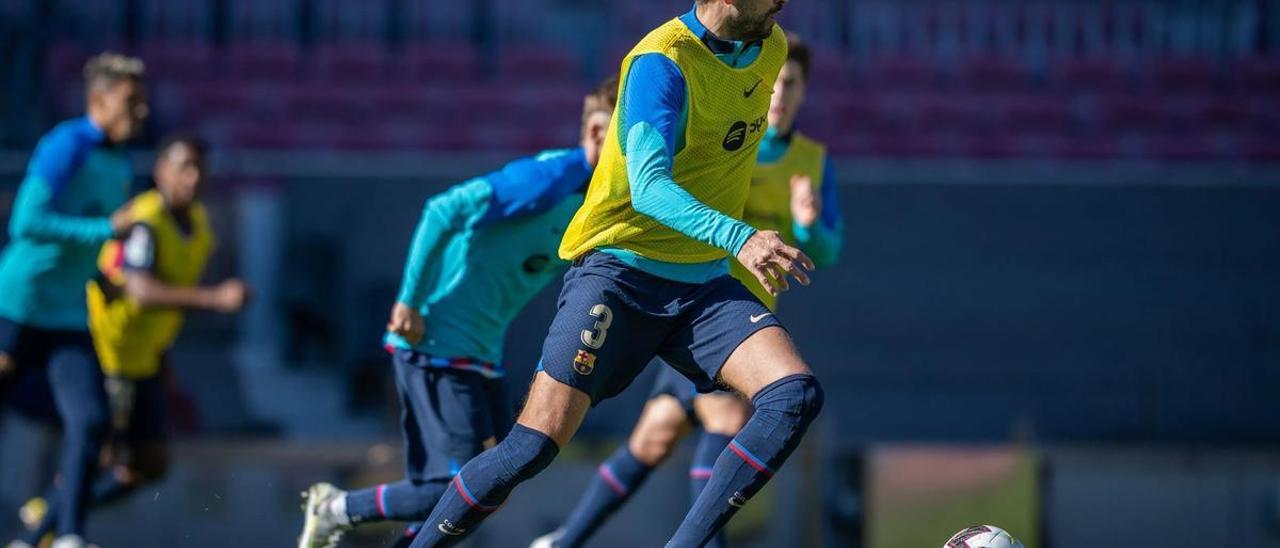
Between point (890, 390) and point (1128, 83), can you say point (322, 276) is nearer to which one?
point (890, 390)

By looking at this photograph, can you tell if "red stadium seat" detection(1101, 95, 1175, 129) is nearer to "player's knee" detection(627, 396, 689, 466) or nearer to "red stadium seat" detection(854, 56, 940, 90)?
"red stadium seat" detection(854, 56, 940, 90)

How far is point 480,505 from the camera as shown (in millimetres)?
4930

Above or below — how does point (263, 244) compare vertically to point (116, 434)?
above

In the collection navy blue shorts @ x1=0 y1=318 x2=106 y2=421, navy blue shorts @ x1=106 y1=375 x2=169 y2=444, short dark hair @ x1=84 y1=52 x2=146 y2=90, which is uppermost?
short dark hair @ x1=84 y1=52 x2=146 y2=90

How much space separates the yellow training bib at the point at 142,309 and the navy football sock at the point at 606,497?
9.13 ft

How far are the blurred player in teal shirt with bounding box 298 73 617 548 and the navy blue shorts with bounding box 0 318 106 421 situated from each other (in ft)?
5.93

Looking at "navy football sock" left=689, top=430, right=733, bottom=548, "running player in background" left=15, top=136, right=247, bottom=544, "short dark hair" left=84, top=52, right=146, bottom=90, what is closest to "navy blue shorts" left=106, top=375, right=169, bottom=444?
"running player in background" left=15, top=136, right=247, bottom=544

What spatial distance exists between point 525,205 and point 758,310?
3.59 feet

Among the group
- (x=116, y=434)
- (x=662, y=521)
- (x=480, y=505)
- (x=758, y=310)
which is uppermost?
(x=758, y=310)

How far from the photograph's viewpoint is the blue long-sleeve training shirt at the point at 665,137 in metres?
4.52

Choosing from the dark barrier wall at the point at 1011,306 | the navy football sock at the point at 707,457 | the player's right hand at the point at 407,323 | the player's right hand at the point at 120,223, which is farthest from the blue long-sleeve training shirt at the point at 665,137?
the dark barrier wall at the point at 1011,306

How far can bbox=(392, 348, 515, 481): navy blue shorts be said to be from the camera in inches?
229

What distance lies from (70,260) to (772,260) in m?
4.39

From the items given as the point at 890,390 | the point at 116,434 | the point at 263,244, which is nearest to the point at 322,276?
the point at 263,244
